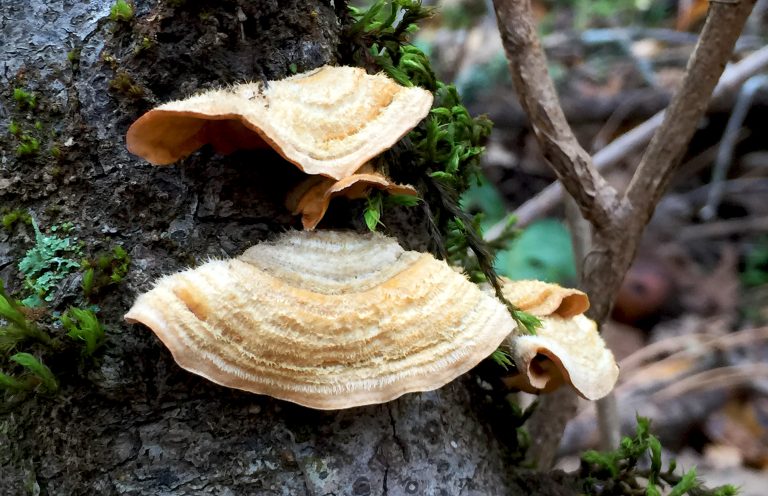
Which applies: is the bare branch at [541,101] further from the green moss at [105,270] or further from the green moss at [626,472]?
the green moss at [105,270]

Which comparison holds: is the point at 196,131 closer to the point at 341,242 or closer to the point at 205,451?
the point at 341,242

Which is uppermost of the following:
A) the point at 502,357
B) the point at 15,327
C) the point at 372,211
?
the point at 372,211

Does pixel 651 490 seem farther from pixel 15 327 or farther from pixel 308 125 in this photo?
pixel 15 327

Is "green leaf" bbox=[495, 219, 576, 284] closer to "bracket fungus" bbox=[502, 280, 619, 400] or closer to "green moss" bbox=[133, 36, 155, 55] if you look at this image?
"bracket fungus" bbox=[502, 280, 619, 400]

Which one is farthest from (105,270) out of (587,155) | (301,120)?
(587,155)

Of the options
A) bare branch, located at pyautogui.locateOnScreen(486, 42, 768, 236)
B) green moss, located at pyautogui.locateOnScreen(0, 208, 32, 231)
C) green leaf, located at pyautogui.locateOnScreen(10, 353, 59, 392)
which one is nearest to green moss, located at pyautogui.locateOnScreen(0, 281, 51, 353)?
green leaf, located at pyautogui.locateOnScreen(10, 353, 59, 392)

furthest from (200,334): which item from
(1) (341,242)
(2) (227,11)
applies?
(2) (227,11)
